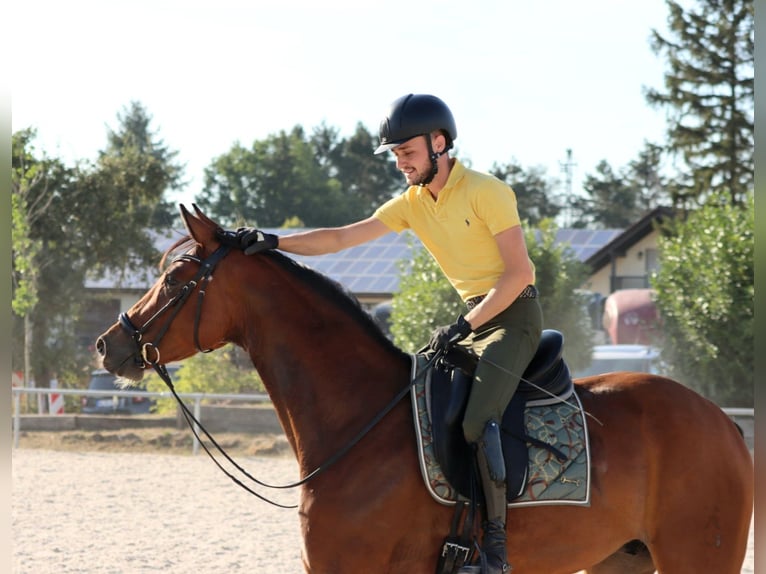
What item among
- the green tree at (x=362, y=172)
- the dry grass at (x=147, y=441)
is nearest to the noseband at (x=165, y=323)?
the dry grass at (x=147, y=441)

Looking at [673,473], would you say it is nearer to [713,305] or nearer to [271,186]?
[713,305]

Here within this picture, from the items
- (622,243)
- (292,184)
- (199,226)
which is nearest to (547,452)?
(199,226)

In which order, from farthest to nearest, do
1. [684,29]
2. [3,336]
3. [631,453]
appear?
1. [684,29]
2. [631,453]
3. [3,336]

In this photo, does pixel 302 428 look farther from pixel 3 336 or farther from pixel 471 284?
pixel 3 336

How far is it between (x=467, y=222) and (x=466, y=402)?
2.64ft

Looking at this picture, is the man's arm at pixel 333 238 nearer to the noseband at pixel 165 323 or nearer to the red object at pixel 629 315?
the noseband at pixel 165 323

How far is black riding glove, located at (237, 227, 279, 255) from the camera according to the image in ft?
15.0

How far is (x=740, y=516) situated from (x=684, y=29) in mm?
29691

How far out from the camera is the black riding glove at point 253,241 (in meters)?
4.57

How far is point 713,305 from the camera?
18516 mm

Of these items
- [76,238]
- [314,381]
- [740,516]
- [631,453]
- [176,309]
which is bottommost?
[740,516]

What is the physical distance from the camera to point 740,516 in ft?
15.9

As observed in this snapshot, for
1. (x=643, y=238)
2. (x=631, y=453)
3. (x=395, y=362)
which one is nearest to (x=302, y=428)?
(x=395, y=362)

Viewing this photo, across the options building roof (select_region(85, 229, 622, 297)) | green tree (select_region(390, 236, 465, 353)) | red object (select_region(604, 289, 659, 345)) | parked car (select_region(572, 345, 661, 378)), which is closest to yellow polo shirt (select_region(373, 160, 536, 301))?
green tree (select_region(390, 236, 465, 353))
